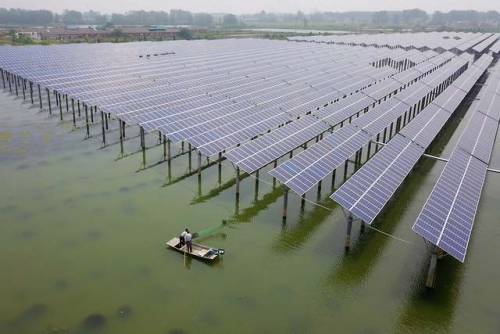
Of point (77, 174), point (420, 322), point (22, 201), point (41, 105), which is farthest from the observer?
point (41, 105)

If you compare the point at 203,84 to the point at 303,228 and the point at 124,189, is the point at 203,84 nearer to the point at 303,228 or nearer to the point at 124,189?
the point at 124,189

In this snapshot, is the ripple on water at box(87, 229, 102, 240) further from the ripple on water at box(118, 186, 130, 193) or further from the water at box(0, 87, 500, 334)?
the ripple on water at box(118, 186, 130, 193)

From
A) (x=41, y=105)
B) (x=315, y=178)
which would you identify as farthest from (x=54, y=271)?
(x=41, y=105)

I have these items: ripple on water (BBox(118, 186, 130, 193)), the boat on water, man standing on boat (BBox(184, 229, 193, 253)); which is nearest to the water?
ripple on water (BBox(118, 186, 130, 193))

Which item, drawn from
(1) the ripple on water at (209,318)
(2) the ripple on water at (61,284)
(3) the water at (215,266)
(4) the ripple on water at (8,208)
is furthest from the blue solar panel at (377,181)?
(4) the ripple on water at (8,208)

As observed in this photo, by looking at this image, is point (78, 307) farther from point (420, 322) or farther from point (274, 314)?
point (420, 322)

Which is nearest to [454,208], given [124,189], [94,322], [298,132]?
[298,132]
